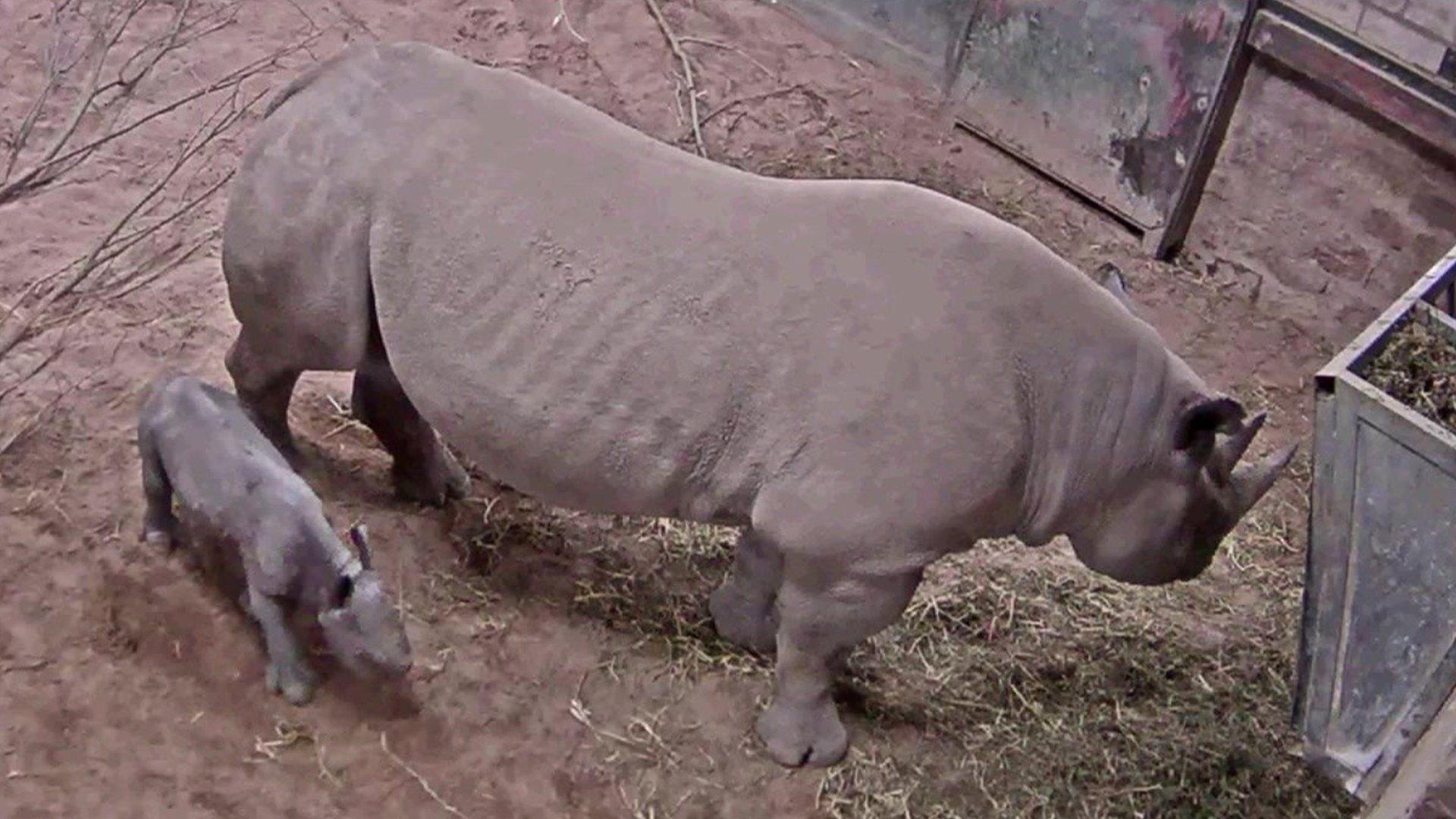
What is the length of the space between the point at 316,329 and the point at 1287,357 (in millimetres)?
3750

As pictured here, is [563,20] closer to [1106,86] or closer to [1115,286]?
[1106,86]

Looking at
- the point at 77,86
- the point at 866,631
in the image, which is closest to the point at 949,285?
the point at 866,631

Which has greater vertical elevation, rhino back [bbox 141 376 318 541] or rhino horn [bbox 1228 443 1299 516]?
rhino horn [bbox 1228 443 1299 516]

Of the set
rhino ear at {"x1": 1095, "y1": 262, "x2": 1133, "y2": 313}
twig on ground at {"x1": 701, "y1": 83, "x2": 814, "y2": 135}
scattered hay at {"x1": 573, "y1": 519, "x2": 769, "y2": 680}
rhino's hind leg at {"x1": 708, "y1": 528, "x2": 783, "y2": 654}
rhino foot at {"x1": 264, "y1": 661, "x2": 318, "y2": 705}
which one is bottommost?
rhino foot at {"x1": 264, "y1": 661, "x2": 318, "y2": 705}

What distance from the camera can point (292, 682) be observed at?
4.15 metres

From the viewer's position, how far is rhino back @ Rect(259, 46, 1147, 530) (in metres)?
3.51

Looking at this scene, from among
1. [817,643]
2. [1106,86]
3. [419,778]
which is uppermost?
[1106,86]

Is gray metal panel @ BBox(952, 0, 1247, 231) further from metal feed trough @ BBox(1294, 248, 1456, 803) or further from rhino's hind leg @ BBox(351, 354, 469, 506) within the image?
rhino's hind leg @ BBox(351, 354, 469, 506)

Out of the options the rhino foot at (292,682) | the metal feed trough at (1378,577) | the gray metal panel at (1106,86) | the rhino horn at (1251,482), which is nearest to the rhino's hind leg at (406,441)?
the rhino foot at (292,682)

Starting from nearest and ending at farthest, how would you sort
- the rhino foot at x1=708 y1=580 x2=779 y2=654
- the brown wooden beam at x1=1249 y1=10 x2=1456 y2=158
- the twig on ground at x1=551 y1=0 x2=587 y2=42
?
the rhino foot at x1=708 y1=580 x2=779 y2=654, the brown wooden beam at x1=1249 y1=10 x2=1456 y2=158, the twig on ground at x1=551 y1=0 x2=587 y2=42

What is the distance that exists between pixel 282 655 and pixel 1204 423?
234cm

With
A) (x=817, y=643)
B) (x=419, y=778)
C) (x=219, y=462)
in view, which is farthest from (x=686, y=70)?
(x=419, y=778)

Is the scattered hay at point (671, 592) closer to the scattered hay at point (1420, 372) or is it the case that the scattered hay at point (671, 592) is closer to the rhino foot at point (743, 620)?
the rhino foot at point (743, 620)

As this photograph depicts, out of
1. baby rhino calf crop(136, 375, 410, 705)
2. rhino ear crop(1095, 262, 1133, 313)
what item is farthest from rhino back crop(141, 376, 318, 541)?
rhino ear crop(1095, 262, 1133, 313)
